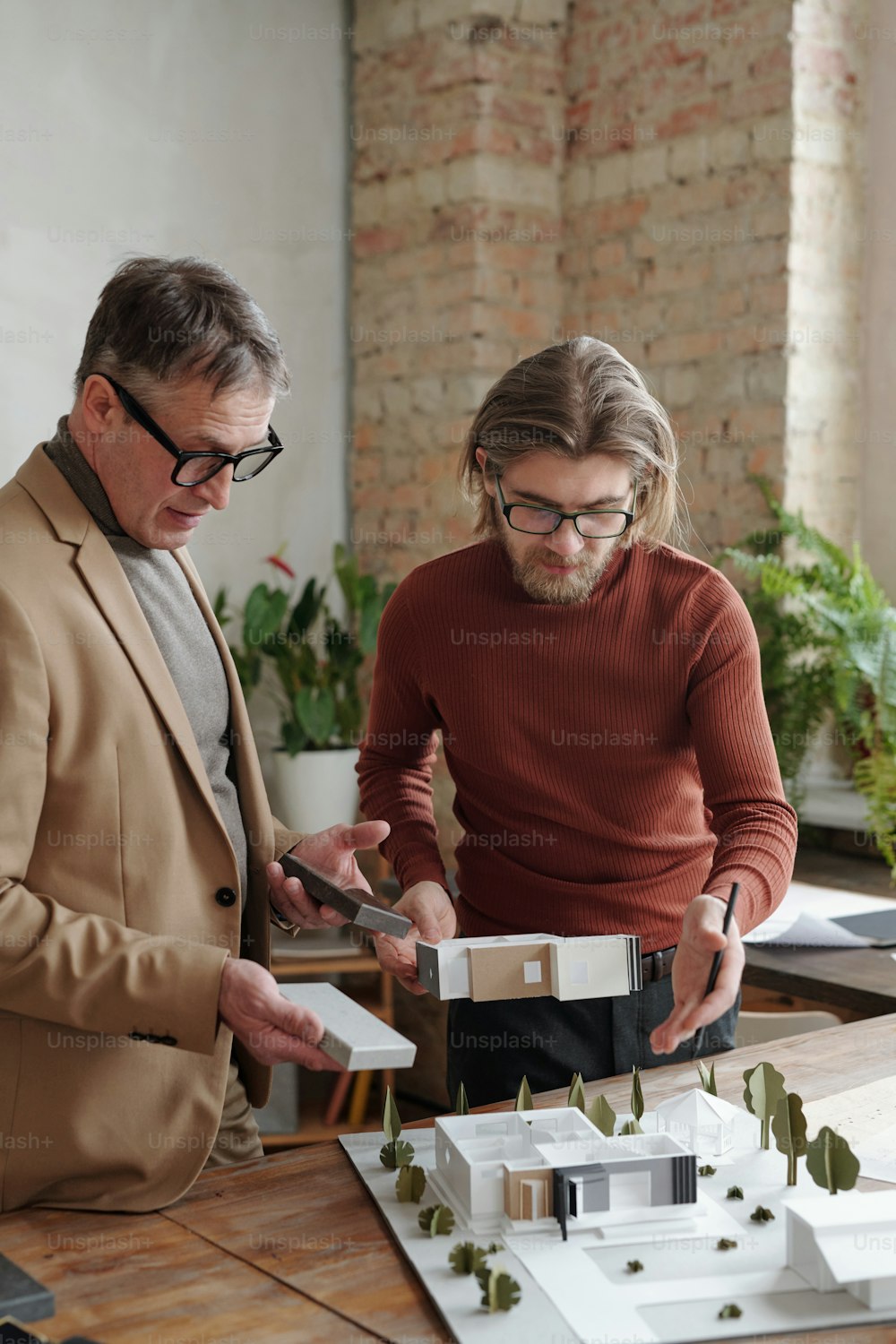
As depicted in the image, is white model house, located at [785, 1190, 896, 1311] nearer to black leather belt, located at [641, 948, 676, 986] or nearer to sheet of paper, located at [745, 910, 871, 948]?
black leather belt, located at [641, 948, 676, 986]

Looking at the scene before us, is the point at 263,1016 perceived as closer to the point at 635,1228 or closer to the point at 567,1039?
the point at 635,1228

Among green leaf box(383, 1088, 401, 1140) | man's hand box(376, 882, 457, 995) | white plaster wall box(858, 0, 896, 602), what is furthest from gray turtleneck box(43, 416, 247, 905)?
white plaster wall box(858, 0, 896, 602)

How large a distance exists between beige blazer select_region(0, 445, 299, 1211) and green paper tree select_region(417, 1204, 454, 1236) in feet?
0.95

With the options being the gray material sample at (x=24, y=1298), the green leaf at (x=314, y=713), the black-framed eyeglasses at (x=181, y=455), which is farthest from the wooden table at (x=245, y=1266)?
the green leaf at (x=314, y=713)

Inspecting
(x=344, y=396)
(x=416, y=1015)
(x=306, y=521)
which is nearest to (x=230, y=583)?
(x=306, y=521)

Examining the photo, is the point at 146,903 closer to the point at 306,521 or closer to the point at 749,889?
the point at 749,889

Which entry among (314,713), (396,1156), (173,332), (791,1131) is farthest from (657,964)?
(314,713)

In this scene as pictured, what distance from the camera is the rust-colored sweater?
205 cm

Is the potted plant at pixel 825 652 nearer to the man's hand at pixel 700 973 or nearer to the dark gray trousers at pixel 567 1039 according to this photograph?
the dark gray trousers at pixel 567 1039

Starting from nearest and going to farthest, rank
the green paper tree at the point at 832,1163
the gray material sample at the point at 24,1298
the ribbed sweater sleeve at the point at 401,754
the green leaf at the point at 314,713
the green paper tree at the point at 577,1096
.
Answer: the gray material sample at the point at 24,1298, the green paper tree at the point at 832,1163, the green paper tree at the point at 577,1096, the ribbed sweater sleeve at the point at 401,754, the green leaf at the point at 314,713

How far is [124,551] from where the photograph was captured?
1776 millimetres

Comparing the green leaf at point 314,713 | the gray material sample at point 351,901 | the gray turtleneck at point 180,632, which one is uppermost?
the gray turtleneck at point 180,632

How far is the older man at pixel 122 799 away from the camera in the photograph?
1.50 m

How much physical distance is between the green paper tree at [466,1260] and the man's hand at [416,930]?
46 cm
